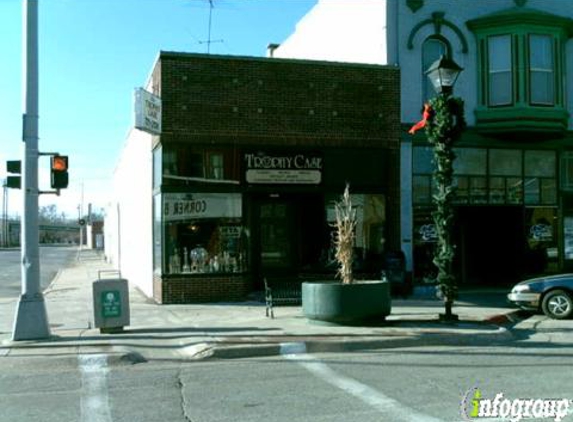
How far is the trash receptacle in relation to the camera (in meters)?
12.5

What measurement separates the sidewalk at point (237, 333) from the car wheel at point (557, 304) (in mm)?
902

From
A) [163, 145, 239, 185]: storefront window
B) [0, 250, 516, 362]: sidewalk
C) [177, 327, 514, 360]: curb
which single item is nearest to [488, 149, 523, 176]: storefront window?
[0, 250, 516, 362]: sidewalk

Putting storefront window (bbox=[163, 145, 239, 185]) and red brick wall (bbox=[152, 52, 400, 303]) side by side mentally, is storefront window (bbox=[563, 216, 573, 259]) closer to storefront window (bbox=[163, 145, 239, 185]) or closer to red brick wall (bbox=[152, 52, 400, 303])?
red brick wall (bbox=[152, 52, 400, 303])

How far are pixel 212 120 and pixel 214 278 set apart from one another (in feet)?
12.9

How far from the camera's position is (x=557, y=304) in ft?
47.6

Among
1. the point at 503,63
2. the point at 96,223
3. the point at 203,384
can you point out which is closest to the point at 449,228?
the point at 203,384

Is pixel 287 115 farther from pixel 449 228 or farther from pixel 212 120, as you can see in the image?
pixel 449 228

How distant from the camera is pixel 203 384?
8.62m

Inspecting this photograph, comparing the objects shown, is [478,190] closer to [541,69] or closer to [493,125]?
[493,125]

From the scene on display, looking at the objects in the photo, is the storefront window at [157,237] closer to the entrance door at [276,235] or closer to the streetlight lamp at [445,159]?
the entrance door at [276,235]

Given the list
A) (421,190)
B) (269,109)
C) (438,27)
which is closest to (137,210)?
(269,109)

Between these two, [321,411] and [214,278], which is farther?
[214,278]

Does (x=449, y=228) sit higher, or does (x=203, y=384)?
(x=449, y=228)

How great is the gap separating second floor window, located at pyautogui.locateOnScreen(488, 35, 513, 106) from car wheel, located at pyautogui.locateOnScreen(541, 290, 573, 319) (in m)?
7.00
